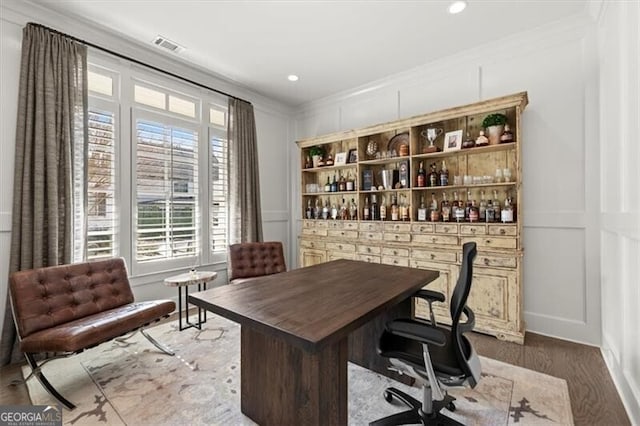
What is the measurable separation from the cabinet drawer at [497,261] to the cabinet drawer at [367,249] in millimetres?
1200

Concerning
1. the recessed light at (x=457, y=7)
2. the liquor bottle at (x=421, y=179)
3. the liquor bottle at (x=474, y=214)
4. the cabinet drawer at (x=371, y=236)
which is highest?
the recessed light at (x=457, y=7)

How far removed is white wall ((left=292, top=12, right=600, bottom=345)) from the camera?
284cm

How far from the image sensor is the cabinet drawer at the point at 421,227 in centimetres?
346

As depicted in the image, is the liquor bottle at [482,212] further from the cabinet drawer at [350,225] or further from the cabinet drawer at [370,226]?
the cabinet drawer at [350,225]

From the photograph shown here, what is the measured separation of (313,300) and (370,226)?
7.99 ft

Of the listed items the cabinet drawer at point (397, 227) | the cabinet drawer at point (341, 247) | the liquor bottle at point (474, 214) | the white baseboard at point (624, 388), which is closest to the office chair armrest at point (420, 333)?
the white baseboard at point (624, 388)

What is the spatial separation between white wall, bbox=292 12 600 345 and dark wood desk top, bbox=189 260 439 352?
1649 mm

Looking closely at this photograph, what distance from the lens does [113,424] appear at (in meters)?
1.81

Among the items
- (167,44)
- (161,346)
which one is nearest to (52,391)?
(161,346)

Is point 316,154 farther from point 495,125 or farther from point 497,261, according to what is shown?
point 497,261

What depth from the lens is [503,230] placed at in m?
2.97

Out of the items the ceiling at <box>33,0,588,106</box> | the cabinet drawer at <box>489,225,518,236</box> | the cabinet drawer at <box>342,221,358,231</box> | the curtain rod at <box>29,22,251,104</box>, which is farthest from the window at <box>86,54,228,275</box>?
the cabinet drawer at <box>489,225,518,236</box>

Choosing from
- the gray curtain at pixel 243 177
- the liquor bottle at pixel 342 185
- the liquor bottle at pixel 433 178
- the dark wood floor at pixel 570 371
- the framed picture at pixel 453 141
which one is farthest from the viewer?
the liquor bottle at pixel 342 185

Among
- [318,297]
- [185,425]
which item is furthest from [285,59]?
[185,425]
